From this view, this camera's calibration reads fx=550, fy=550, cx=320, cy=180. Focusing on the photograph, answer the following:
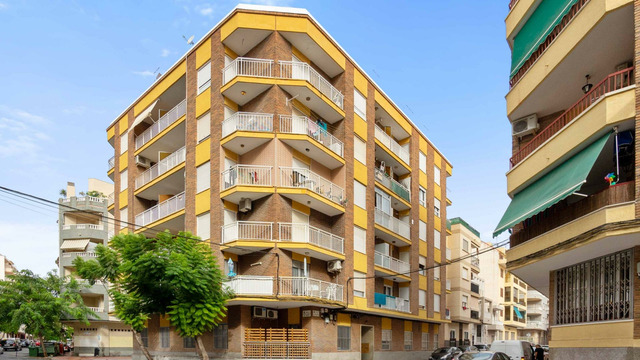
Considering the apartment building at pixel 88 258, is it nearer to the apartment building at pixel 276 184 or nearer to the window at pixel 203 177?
the apartment building at pixel 276 184

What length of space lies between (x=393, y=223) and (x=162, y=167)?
15.0 meters

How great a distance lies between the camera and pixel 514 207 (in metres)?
18.9

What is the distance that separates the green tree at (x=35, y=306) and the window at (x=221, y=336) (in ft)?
67.1

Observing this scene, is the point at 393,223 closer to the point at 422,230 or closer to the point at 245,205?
the point at 422,230

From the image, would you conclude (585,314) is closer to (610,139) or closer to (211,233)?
(610,139)

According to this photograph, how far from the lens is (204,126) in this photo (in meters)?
28.8

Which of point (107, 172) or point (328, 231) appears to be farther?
point (107, 172)

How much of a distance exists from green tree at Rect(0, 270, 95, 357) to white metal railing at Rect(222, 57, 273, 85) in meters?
24.6

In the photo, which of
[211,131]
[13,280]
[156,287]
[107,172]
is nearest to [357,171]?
[211,131]

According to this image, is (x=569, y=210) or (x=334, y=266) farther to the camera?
(x=334, y=266)

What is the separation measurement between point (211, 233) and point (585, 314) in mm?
16953

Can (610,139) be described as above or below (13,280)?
above

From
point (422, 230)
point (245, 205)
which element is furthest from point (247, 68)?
point (422, 230)

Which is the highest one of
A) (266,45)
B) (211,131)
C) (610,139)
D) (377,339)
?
(266,45)
